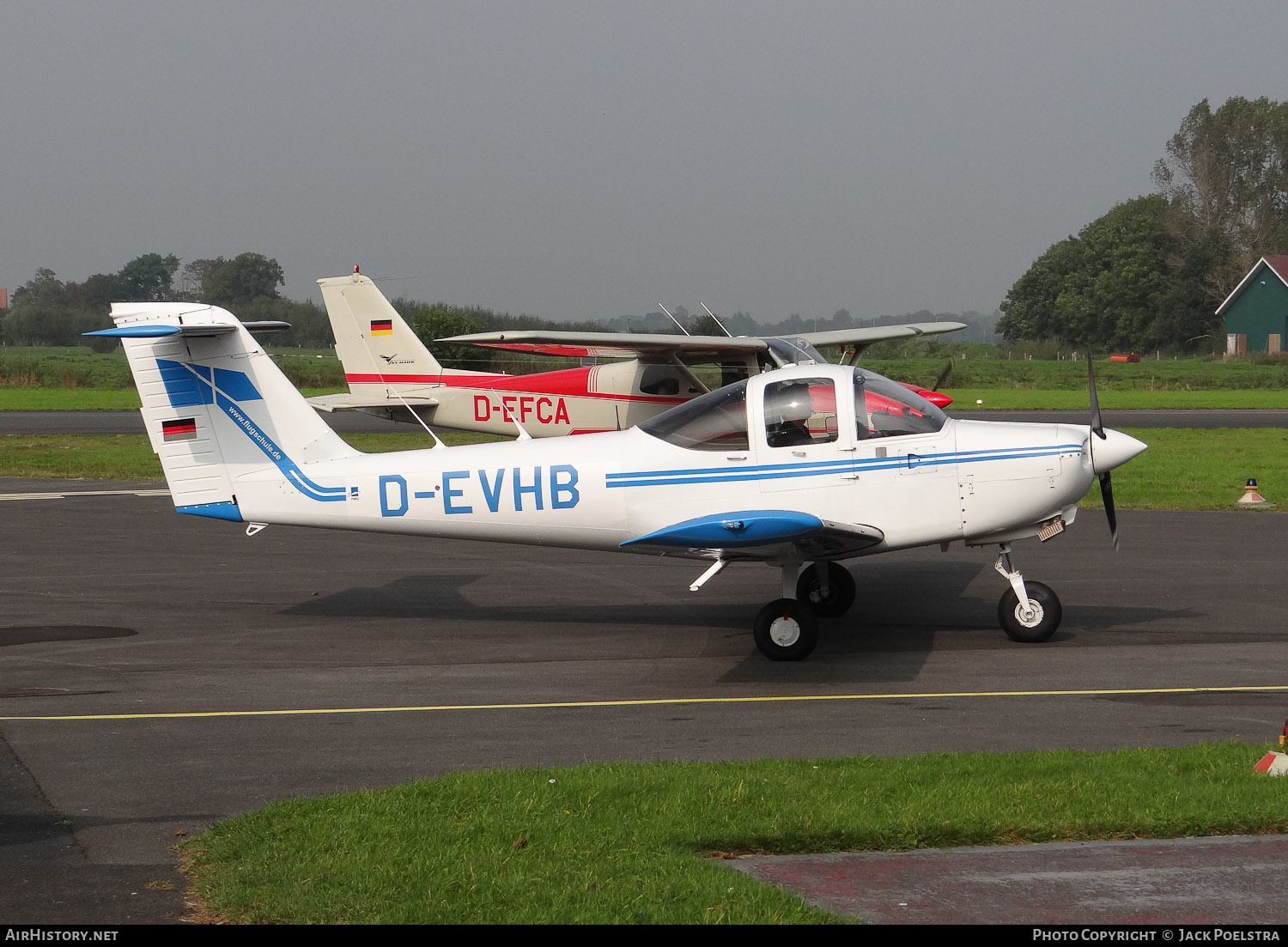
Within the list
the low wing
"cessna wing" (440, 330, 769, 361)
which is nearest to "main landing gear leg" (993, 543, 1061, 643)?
the low wing

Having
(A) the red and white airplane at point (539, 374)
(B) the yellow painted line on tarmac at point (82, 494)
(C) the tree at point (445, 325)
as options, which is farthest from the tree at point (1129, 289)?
(B) the yellow painted line on tarmac at point (82, 494)

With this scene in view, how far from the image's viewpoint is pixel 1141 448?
10734 millimetres

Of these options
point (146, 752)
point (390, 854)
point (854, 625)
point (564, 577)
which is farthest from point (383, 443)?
point (390, 854)

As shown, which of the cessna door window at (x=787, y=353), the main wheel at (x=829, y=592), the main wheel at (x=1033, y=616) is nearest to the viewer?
the main wheel at (x=1033, y=616)

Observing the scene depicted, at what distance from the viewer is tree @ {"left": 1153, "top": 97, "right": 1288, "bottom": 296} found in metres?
85.3

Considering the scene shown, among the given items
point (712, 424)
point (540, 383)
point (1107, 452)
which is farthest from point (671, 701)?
point (540, 383)

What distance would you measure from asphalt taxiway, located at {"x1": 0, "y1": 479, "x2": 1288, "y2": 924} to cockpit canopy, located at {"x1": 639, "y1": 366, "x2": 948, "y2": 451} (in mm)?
Answer: 1789

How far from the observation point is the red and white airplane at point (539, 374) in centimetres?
2144

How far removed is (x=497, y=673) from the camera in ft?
32.8

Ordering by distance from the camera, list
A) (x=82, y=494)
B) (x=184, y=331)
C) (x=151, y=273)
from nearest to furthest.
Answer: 1. (x=184, y=331)
2. (x=82, y=494)
3. (x=151, y=273)

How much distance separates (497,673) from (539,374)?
1421 cm

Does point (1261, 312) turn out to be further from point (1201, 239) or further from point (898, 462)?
point (898, 462)

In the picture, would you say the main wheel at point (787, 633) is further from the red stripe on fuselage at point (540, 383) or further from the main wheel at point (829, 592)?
the red stripe on fuselage at point (540, 383)

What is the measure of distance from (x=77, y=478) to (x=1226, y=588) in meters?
20.5
